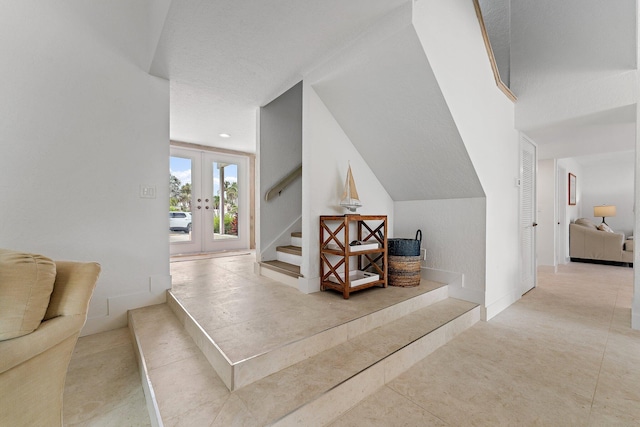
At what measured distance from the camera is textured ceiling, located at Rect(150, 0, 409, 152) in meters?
1.59

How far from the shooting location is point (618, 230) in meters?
6.08

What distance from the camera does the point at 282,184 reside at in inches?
128

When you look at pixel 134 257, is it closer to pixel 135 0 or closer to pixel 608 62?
pixel 135 0

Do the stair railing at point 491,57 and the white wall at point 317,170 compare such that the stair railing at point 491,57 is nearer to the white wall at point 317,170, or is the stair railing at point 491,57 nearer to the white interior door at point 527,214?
the white interior door at point 527,214

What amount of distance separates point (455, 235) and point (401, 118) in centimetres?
130

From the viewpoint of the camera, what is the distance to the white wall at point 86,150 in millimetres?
1723

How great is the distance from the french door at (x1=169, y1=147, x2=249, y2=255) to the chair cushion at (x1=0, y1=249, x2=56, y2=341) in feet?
11.8

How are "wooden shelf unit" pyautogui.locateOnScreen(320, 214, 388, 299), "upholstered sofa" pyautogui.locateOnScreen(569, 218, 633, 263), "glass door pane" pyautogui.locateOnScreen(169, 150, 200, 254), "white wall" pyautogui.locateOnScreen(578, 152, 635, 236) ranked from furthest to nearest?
"white wall" pyautogui.locateOnScreen(578, 152, 635, 236) < "upholstered sofa" pyautogui.locateOnScreen(569, 218, 633, 263) < "glass door pane" pyautogui.locateOnScreen(169, 150, 200, 254) < "wooden shelf unit" pyautogui.locateOnScreen(320, 214, 388, 299)

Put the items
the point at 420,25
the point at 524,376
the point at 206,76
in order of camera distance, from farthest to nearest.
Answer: the point at 206,76 → the point at 420,25 → the point at 524,376

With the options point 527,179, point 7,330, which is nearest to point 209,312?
point 7,330

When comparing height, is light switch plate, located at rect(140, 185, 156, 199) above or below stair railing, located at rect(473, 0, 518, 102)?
below

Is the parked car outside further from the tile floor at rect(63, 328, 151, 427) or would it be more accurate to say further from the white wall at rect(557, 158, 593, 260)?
the white wall at rect(557, 158, 593, 260)

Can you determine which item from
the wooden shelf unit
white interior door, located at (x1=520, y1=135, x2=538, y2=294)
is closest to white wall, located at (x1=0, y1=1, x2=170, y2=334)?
the wooden shelf unit

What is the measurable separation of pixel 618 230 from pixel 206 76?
8.96 m
